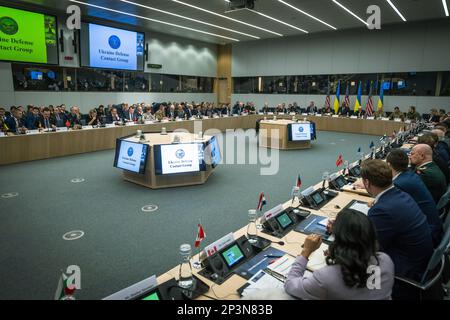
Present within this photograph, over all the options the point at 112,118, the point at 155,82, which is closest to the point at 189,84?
the point at 155,82

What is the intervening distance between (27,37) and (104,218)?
8.52m

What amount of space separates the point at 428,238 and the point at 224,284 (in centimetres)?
149

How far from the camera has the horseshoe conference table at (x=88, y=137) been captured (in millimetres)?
7234

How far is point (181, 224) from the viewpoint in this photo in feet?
14.0

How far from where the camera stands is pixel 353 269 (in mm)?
1389

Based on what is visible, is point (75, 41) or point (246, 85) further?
point (246, 85)

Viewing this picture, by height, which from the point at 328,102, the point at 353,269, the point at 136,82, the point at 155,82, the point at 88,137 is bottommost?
the point at 353,269

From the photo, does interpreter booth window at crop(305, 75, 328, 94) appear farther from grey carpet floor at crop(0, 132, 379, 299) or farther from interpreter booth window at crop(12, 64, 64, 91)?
interpreter booth window at crop(12, 64, 64, 91)

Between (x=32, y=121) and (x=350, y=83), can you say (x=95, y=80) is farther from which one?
(x=350, y=83)

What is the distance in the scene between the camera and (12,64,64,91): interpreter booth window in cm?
1011
